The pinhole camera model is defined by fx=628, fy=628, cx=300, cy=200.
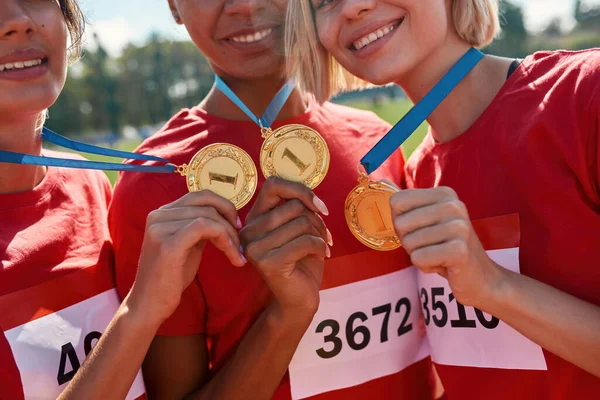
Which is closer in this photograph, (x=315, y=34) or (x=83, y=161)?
(x=83, y=161)

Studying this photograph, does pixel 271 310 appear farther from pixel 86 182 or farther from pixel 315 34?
pixel 315 34

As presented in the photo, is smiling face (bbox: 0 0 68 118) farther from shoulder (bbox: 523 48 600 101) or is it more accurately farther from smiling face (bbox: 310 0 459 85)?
shoulder (bbox: 523 48 600 101)

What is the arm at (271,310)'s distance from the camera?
2.21 metres

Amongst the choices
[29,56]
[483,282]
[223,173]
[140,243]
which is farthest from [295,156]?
[29,56]

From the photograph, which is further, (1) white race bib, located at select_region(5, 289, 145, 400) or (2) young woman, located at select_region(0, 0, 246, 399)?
(1) white race bib, located at select_region(5, 289, 145, 400)

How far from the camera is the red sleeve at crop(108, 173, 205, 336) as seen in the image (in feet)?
8.25

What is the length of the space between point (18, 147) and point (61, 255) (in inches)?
18.8

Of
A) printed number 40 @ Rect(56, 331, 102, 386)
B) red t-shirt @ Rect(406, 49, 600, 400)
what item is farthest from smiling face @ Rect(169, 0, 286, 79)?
printed number 40 @ Rect(56, 331, 102, 386)

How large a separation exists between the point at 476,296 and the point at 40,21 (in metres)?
1.92

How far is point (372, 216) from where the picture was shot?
7.73ft

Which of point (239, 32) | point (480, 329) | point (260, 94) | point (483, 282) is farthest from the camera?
point (260, 94)

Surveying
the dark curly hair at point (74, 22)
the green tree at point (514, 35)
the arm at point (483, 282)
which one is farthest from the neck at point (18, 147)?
the green tree at point (514, 35)

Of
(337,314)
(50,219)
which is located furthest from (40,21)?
(337,314)

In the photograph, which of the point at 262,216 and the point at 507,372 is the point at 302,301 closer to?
the point at 262,216
